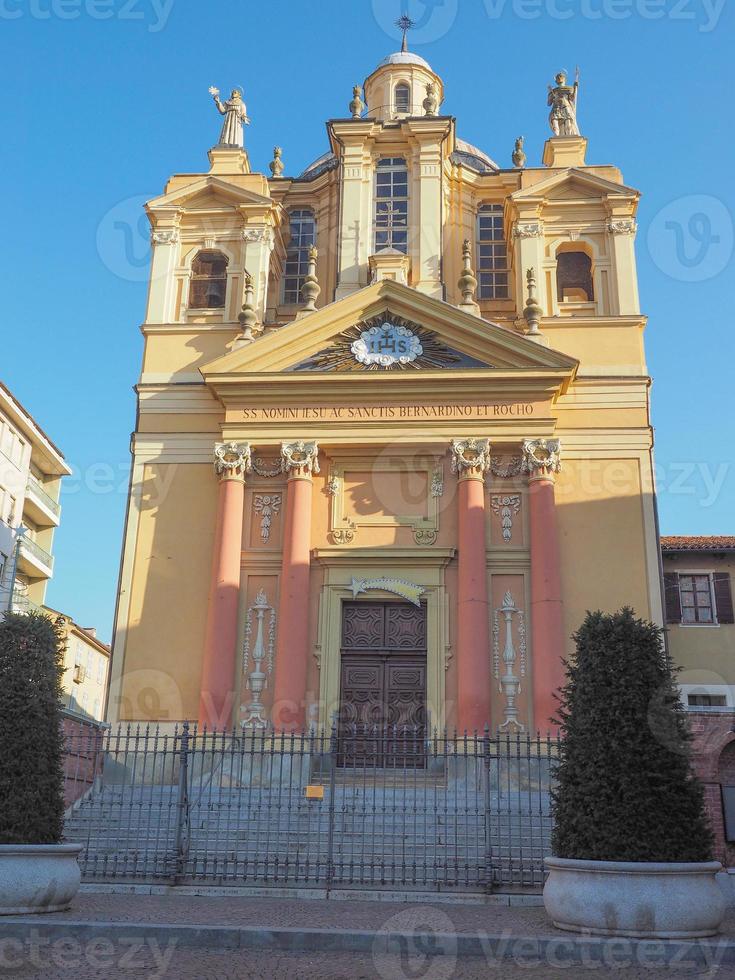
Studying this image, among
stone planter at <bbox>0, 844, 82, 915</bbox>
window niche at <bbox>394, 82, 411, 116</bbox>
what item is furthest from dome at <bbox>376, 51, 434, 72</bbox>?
stone planter at <bbox>0, 844, 82, 915</bbox>

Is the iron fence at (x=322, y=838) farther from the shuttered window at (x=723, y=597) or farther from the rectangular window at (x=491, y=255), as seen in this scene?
the rectangular window at (x=491, y=255)

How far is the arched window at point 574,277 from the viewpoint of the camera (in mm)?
24859

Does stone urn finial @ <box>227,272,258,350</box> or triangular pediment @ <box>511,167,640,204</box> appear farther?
triangular pediment @ <box>511,167,640,204</box>

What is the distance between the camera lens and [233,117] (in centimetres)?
2797

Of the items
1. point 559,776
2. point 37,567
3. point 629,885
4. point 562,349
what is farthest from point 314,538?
point 37,567

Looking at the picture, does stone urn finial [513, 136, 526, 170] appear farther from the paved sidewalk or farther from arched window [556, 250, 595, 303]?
the paved sidewalk

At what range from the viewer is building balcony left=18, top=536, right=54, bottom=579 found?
37.1 m

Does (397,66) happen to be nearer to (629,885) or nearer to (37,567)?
(37,567)

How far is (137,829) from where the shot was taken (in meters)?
14.6

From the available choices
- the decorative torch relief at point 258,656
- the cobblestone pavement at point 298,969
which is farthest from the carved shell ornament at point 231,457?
the cobblestone pavement at point 298,969

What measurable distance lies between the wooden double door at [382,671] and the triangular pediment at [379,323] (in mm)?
5216

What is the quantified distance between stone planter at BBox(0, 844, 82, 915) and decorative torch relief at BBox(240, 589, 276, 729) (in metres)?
9.58

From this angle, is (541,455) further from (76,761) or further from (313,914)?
(313,914)

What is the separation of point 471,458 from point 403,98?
14.0 metres
